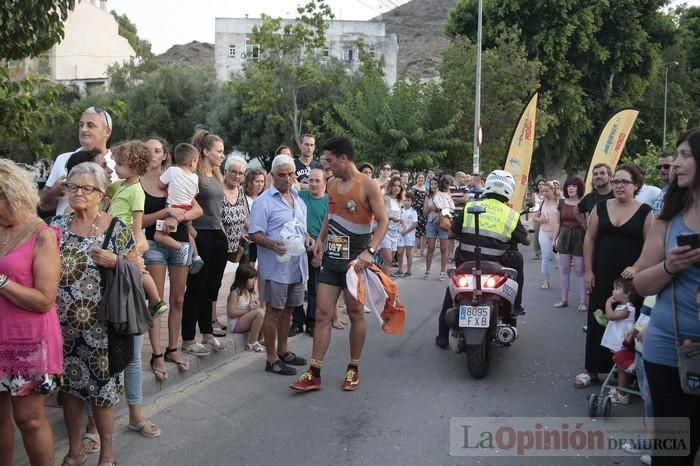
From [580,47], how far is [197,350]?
31011mm

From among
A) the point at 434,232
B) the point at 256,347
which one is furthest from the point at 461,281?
the point at 434,232

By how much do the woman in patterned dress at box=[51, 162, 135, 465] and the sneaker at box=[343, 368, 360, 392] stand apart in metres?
2.28

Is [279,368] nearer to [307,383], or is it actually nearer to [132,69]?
[307,383]

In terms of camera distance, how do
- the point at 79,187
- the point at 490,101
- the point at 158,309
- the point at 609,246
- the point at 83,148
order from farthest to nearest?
1. the point at 490,101
2. the point at 609,246
3. the point at 83,148
4. the point at 158,309
5. the point at 79,187

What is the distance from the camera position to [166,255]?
233 inches

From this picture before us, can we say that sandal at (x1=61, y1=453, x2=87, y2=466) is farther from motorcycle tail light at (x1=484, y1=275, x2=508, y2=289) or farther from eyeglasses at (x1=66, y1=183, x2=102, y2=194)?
motorcycle tail light at (x1=484, y1=275, x2=508, y2=289)

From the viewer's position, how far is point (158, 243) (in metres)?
5.84

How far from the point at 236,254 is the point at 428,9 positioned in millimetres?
167820

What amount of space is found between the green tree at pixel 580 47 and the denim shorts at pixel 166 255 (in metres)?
27.9

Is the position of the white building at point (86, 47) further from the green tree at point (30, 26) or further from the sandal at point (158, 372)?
the sandal at point (158, 372)

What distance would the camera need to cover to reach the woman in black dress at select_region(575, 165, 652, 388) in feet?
19.8

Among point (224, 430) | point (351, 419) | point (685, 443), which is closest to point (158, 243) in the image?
point (224, 430)

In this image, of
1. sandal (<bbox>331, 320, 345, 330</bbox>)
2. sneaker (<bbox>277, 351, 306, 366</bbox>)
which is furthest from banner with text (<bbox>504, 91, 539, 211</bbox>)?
sneaker (<bbox>277, 351, 306, 366</bbox>)

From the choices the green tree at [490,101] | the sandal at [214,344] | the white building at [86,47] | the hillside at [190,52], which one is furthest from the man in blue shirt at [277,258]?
the hillside at [190,52]
